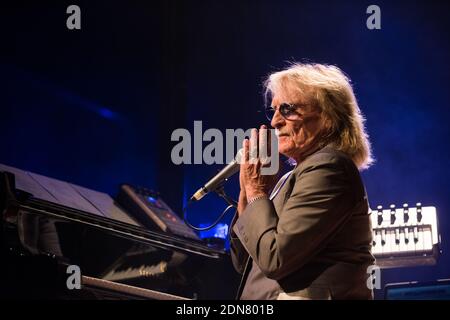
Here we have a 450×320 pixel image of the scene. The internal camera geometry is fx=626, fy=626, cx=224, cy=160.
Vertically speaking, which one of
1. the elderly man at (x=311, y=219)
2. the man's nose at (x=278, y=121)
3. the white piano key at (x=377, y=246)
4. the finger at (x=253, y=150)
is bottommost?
the white piano key at (x=377, y=246)

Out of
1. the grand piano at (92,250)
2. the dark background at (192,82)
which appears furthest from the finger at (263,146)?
the dark background at (192,82)

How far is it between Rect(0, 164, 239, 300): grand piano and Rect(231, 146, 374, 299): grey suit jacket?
66 cm

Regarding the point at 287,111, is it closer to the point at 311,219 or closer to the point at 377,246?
the point at 311,219

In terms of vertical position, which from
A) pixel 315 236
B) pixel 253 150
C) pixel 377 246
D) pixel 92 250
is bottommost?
pixel 377 246

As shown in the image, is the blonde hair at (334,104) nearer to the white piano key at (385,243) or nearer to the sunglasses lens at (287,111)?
the sunglasses lens at (287,111)

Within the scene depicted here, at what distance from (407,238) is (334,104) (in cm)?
163

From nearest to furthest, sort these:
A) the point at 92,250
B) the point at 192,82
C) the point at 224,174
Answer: the point at 224,174
the point at 92,250
the point at 192,82

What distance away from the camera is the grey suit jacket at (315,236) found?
145 cm

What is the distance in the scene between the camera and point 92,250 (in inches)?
88.7

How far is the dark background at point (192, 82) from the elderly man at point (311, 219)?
71.0 inches

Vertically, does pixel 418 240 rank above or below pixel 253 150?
below

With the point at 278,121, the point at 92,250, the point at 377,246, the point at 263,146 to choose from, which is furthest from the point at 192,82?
the point at 263,146
